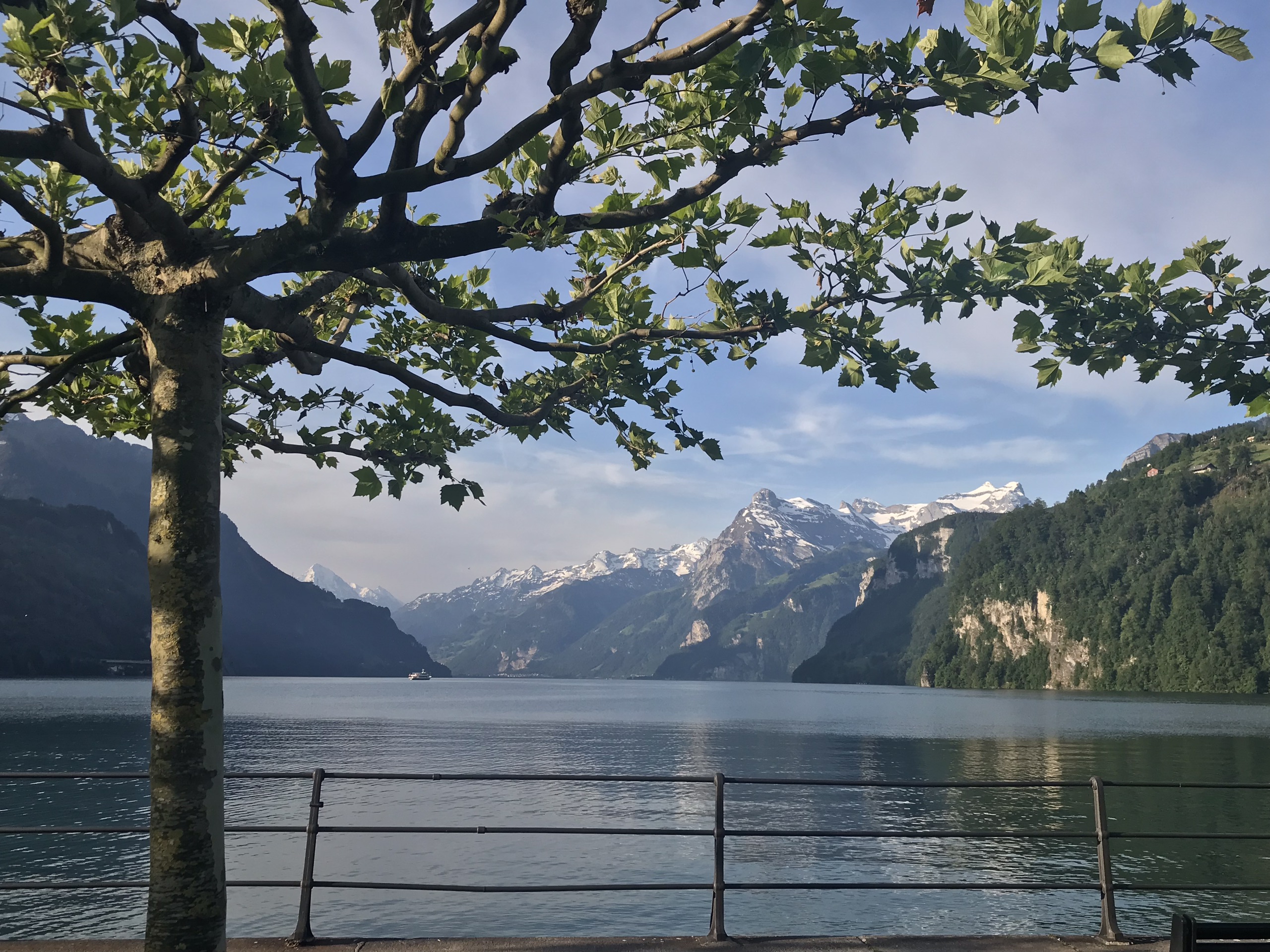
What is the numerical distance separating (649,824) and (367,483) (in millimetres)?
40056

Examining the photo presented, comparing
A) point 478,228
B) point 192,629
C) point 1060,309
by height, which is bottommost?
point 192,629

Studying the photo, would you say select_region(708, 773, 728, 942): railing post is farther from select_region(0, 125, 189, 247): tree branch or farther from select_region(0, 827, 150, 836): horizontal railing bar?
select_region(0, 125, 189, 247): tree branch

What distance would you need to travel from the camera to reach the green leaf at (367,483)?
9.65m

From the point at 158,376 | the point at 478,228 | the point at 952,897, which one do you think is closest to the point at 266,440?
the point at 158,376

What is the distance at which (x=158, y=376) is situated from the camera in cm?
623

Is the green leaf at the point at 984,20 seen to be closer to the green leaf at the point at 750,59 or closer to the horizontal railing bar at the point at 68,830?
the green leaf at the point at 750,59

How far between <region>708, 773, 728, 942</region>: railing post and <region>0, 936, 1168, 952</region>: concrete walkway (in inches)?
5.6

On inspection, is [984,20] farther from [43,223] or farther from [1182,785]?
[1182,785]

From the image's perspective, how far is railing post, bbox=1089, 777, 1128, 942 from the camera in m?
8.68

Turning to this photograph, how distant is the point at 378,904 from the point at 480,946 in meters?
23.8

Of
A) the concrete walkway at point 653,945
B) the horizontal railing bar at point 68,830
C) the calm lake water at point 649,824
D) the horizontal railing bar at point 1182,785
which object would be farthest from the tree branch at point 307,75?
the calm lake water at point 649,824

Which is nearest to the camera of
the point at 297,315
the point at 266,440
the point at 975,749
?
the point at 297,315

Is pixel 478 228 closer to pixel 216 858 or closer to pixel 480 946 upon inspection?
pixel 216 858

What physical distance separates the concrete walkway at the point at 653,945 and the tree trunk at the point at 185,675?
2.25 metres
